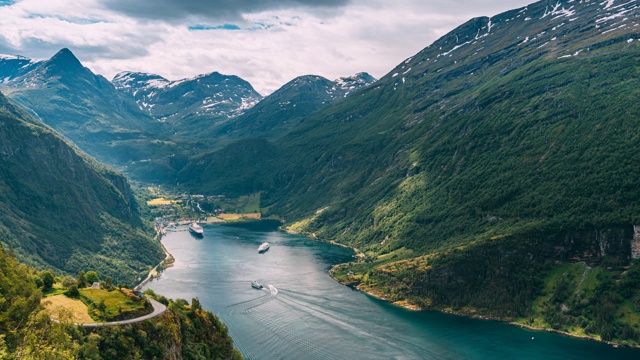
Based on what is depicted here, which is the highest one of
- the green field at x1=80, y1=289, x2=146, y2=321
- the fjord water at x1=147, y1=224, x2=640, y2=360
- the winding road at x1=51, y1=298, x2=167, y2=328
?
the green field at x1=80, y1=289, x2=146, y2=321

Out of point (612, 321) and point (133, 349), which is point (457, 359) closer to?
point (612, 321)

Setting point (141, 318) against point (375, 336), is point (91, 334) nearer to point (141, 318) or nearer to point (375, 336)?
point (141, 318)

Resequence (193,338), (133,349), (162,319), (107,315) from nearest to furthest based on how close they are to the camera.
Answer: (133,349)
(107,315)
(162,319)
(193,338)

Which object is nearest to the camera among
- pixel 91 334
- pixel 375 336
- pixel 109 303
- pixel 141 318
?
pixel 91 334

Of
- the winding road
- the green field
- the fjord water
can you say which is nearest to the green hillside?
the winding road

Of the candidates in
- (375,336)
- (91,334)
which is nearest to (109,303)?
(91,334)

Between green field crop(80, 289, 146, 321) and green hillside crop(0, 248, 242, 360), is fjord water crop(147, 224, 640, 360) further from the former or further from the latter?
green field crop(80, 289, 146, 321)

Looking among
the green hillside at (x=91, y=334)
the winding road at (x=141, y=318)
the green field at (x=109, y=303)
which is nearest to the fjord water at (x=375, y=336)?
the green hillside at (x=91, y=334)

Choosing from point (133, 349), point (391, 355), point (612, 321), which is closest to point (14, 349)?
point (133, 349)

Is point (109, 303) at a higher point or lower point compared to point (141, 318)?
higher

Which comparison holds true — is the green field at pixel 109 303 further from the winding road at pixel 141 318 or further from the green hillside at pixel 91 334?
the green hillside at pixel 91 334

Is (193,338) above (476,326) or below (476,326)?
above
